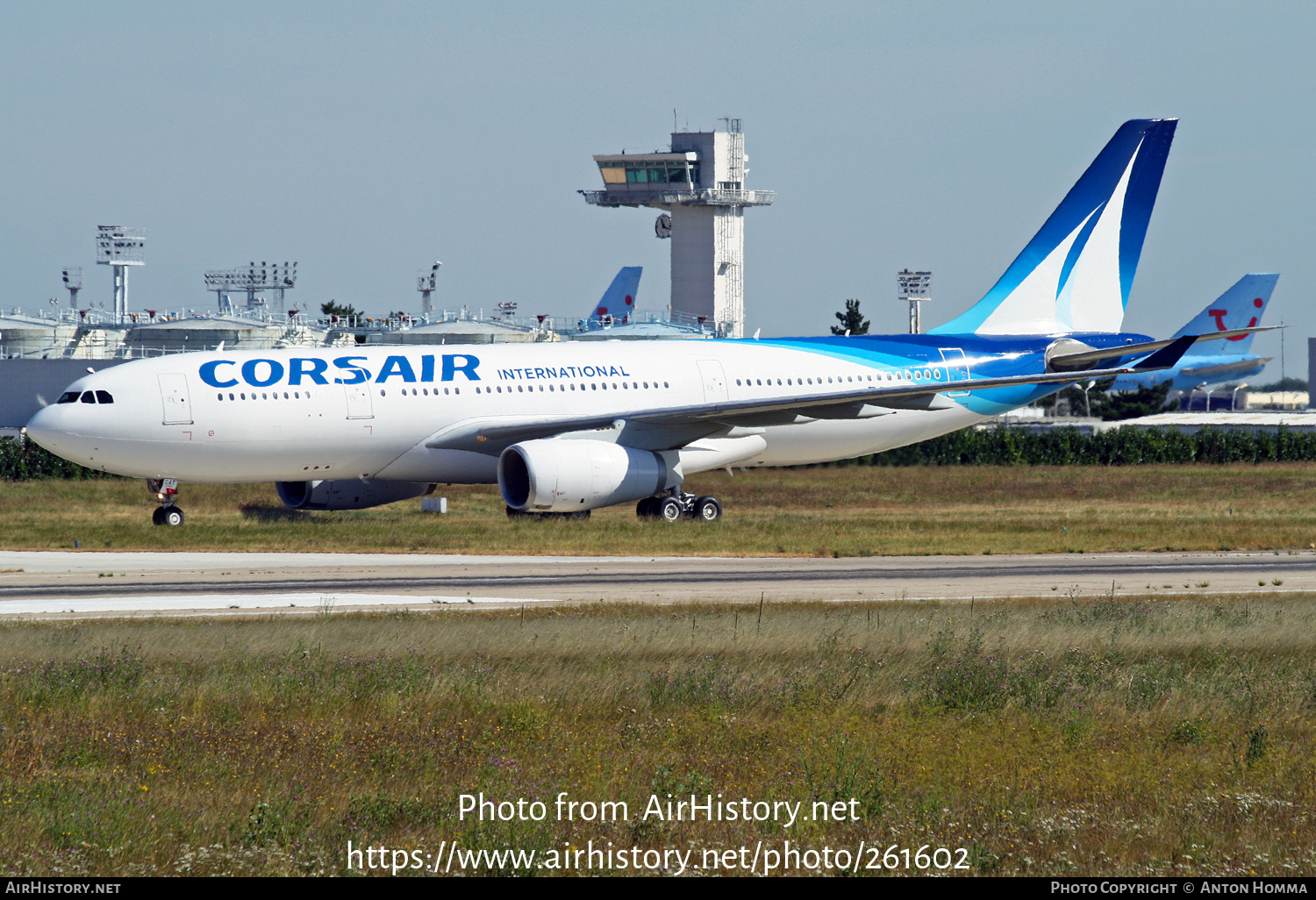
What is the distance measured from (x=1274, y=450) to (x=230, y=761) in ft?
212

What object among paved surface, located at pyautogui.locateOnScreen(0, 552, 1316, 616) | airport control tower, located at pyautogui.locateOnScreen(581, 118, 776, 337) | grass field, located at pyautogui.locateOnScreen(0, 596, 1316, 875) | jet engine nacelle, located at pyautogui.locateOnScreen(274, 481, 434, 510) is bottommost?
paved surface, located at pyautogui.locateOnScreen(0, 552, 1316, 616)

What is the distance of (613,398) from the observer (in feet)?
125

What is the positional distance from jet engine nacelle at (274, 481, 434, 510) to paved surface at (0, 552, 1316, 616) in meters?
7.62

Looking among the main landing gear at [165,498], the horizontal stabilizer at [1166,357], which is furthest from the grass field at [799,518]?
the horizontal stabilizer at [1166,357]

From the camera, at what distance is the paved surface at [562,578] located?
23453 millimetres

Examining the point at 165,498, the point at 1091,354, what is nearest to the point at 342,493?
the point at 165,498

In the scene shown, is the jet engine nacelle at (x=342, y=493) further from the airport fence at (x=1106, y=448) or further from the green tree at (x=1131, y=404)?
the green tree at (x=1131, y=404)

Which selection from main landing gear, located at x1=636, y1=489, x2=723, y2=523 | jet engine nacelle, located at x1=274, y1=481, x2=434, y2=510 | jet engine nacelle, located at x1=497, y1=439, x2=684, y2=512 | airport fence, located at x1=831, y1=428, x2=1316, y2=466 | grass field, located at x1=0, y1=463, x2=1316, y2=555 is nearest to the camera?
grass field, located at x1=0, y1=463, x2=1316, y2=555

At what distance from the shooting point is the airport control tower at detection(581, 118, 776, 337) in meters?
119

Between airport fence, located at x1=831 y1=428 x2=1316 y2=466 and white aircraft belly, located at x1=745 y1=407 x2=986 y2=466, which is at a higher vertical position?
white aircraft belly, located at x1=745 y1=407 x2=986 y2=466

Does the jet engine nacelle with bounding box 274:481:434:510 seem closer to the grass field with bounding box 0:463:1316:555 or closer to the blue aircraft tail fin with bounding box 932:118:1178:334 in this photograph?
the grass field with bounding box 0:463:1316:555

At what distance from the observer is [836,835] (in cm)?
1044

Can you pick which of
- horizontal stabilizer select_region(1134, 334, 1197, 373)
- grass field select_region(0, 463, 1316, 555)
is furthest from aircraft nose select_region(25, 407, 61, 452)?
horizontal stabilizer select_region(1134, 334, 1197, 373)
